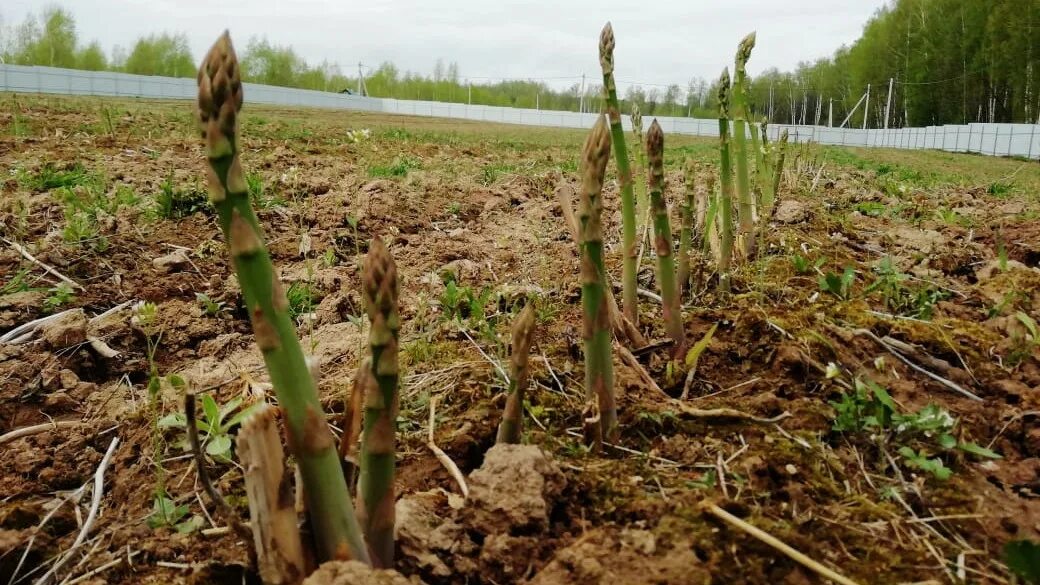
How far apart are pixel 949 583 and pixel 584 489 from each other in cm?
73

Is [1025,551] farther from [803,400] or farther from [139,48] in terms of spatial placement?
[139,48]

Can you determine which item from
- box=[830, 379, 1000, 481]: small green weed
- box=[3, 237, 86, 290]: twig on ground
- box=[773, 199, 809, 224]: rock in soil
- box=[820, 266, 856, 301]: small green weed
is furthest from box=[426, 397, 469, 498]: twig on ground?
box=[773, 199, 809, 224]: rock in soil

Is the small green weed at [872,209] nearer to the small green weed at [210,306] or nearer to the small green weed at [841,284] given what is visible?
the small green weed at [841,284]

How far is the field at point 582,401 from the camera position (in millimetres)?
1424

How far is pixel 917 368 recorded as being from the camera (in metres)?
2.18

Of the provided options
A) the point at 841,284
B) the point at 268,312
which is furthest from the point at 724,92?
the point at 268,312

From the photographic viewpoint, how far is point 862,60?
74688 millimetres

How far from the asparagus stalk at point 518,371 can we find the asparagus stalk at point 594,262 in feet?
0.55

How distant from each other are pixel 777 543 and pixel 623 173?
4.43ft

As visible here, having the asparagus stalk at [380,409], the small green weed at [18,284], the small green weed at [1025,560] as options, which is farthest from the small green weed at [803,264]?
the small green weed at [18,284]

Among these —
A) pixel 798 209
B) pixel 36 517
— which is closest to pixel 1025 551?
pixel 36 517

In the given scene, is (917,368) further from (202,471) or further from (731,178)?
(202,471)

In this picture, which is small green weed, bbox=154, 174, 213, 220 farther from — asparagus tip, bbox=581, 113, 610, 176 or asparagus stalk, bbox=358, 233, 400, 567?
asparagus stalk, bbox=358, 233, 400, 567

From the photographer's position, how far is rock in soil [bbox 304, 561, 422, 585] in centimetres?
114
